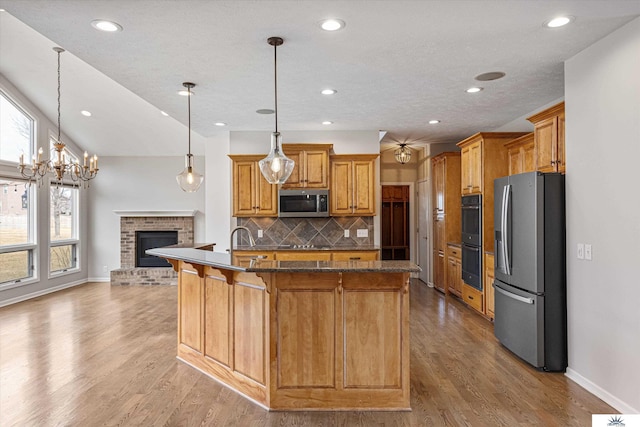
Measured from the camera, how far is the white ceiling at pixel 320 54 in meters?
2.72

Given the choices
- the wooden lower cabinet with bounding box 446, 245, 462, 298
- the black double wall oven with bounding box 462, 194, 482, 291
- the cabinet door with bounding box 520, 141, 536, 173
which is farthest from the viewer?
the wooden lower cabinet with bounding box 446, 245, 462, 298

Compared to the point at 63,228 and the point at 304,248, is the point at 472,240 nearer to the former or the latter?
the point at 304,248

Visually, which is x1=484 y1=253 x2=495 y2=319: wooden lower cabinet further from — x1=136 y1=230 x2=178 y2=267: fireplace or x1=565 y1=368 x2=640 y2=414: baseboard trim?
x1=136 y1=230 x2=178 y2=267: fireplace

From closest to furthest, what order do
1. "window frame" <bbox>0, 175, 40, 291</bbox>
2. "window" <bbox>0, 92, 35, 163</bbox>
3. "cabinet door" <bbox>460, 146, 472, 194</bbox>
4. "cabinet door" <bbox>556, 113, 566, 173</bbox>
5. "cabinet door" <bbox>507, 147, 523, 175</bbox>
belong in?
"cabinet door" <bbox>556, 113, 566, 173</bbox> → "cabinet door" <bbox>507, 147, 523, 175</bbox> → "cabinet door" <bbox>460, 146, 472, 194</bbox> → "window" <bbox>0, 92, 35, 163</bbox> → "window frame" <bbox>0, 175, 40, 291</bbox>

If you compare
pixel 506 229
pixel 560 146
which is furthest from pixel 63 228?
pixel 560 146

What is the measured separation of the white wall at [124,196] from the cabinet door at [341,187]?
3509 millimetres

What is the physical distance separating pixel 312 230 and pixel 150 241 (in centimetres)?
401

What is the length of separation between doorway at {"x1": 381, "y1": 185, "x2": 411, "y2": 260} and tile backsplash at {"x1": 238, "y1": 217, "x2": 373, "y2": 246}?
3.78m

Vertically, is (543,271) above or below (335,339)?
above

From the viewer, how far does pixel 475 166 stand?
572cm

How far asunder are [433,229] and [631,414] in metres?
5.14

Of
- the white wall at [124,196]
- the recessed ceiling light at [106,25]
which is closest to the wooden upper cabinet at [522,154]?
the recessed ceiling light at [106,25]

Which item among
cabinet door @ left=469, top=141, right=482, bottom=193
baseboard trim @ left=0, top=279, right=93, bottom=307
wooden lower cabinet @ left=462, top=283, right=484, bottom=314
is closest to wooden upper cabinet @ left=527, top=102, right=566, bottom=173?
cabinet door @ left=469, top=141, right=482, bottom=193

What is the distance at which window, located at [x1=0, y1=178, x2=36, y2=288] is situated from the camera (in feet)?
21.8
